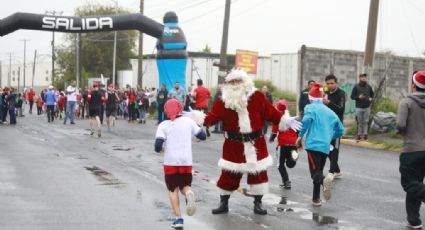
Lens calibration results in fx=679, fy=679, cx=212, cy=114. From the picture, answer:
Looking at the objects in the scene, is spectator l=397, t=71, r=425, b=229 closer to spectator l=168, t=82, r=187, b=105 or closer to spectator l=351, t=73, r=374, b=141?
spectator l=351, t=73, r=374, b=141

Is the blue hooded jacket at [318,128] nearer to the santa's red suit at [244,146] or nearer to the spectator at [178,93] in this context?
A: the santa's red suit at [244,146]

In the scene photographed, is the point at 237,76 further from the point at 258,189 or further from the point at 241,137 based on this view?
the point at 258,189

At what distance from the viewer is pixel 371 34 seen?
75.2 feet

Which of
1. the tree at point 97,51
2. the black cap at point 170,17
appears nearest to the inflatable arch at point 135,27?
the black cap at point 170,17

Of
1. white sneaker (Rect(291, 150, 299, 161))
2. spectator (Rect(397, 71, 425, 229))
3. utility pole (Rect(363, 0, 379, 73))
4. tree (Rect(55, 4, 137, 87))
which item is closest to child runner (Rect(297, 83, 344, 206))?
white sneaker (Rect(291, 150, 299, 161))

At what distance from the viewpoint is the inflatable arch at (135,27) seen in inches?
964

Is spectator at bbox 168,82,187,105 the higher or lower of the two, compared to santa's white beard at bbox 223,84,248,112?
lower

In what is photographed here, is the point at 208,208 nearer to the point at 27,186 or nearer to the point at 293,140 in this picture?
the point at 293,140

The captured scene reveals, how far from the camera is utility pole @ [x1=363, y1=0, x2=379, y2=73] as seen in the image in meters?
22.9

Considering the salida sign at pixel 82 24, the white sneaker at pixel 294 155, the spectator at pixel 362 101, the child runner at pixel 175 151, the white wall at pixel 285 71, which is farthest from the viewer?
the white wall at pixel 285 71

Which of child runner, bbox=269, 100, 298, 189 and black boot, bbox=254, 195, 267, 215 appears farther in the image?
child runner, bbox=269, 100, 298, 189

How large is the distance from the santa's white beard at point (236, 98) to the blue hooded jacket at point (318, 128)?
1.20m

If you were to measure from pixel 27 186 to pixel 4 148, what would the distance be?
281 inches

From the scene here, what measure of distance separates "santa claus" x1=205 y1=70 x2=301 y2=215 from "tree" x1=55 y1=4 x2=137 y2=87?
7279cm
